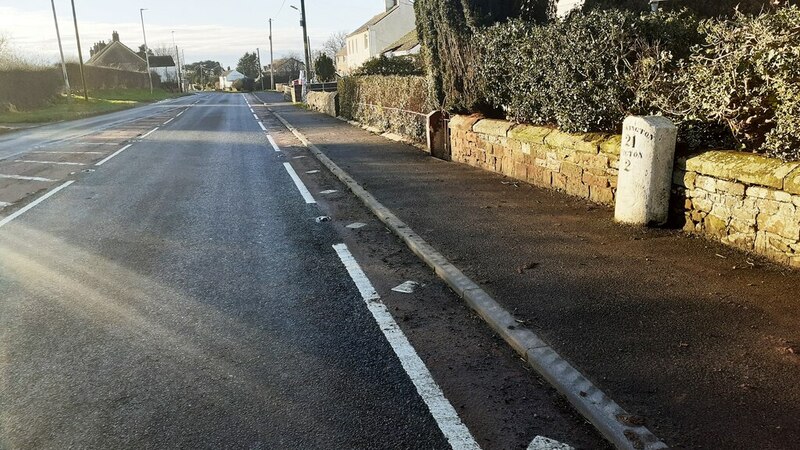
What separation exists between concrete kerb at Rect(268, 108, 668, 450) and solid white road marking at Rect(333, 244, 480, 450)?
68 cm

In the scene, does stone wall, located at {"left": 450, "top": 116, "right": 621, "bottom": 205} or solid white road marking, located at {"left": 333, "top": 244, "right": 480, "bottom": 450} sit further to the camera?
stone wall, located at {"left": 450, "top": 116, "right": 621, "bottom": 205}

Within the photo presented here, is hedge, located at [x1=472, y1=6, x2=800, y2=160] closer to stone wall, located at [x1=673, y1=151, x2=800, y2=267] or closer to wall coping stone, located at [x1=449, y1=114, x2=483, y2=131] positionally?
stone wall, located at [x1=673, y1=151, x2=800, y2=267]

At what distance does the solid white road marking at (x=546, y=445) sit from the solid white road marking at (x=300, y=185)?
22.3 ft

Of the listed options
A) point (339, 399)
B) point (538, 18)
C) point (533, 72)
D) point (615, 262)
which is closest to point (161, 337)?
point (339, 399)

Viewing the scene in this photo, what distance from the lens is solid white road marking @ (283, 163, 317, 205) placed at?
9.67 metres

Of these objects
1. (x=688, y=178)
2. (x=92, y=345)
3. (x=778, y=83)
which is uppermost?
(x=778, y=83)

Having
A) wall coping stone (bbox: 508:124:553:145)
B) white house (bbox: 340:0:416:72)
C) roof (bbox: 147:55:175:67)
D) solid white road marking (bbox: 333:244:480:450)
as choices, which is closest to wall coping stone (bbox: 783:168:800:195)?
solid white road marking (bbox: 333:244:480:450)

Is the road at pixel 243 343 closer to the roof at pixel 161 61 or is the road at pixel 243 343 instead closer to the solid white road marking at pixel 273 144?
the solid white road marking at pixel 273 144

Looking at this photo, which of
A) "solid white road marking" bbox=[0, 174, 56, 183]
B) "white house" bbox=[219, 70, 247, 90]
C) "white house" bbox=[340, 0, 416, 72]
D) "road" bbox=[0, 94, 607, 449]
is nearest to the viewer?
"road" bbox=[0, 94, 607, 449]

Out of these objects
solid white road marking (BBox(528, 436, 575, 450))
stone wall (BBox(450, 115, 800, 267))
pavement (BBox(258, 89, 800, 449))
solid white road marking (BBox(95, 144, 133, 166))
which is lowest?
solid white road marking (BBox(528, 436, 575, 450))

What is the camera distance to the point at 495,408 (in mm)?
3393

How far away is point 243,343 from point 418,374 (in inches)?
55.5

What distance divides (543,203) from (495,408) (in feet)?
16.9

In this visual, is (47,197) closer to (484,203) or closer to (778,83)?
(484,203)
